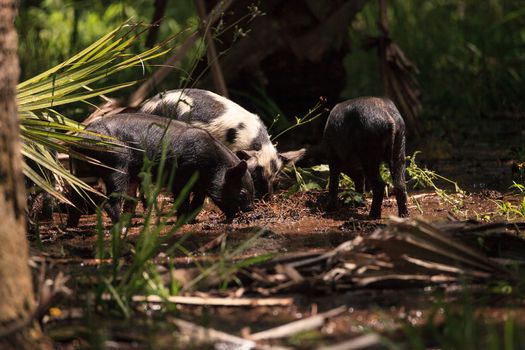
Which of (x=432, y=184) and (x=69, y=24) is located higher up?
(x=69, y=24)

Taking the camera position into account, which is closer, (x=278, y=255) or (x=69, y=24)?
(x=278, y=255)

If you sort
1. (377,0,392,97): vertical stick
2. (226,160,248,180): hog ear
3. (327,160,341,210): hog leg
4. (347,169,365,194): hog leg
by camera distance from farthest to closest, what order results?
(377,0,392,97): vertical stick, (347,169,365,194): hog leg, (327,160,341,210): hog leg, (226,160,248,180): hog ear

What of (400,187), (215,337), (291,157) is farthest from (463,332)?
(291,157)

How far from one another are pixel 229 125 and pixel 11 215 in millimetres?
4286

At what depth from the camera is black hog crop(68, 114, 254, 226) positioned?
21.6 feet

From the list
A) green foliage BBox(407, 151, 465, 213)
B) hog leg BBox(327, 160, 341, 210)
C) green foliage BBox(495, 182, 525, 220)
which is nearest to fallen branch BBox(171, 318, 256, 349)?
green foliage BBox(495, 182, 525, 220)

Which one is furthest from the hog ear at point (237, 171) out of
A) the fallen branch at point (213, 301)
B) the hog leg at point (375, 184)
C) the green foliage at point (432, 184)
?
the fallen branch at point (213, 301)

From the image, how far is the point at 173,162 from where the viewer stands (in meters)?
6.56

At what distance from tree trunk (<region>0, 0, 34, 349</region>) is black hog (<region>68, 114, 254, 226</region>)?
8.95 ft

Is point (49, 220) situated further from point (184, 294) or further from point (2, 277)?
point (2, 277)

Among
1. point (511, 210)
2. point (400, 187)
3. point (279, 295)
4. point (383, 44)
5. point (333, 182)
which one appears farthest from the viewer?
point (383, 44)

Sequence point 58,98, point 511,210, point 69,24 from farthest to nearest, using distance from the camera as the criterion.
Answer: point 69,24 < point 511,210 < point 58,98

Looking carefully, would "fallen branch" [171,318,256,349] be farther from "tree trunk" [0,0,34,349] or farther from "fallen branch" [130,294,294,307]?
"tree trunk" [0,0,34,349]

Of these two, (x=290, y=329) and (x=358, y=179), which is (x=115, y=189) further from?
(x=290, y=329)
